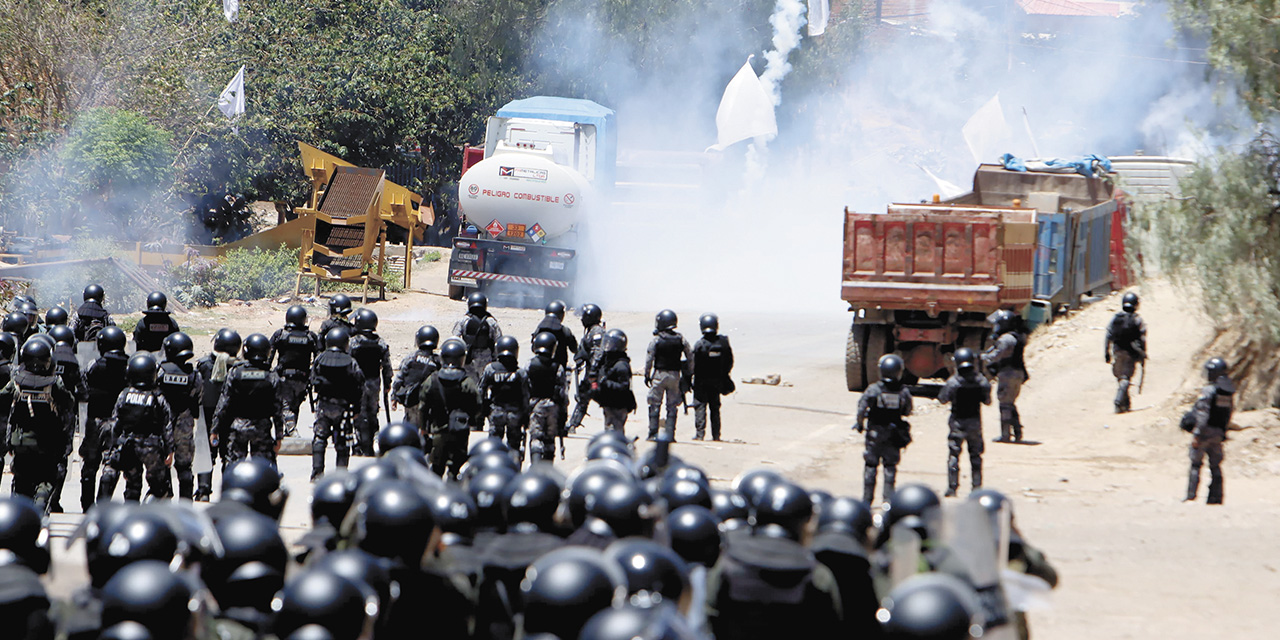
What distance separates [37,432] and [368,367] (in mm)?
2851

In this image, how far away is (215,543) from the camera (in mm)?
4488

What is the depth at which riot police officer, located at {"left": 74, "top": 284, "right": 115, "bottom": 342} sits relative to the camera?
12.4 m

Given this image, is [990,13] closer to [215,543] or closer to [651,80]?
[651,80]

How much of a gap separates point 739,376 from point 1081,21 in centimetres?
4474

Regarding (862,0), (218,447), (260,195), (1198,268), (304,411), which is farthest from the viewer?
(862,0)

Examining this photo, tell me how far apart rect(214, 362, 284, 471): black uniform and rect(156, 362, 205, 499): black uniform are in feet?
0.89

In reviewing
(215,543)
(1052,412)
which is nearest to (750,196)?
(1052,412)

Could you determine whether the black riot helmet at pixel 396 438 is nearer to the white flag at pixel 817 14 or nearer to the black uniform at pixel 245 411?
the black uniform at pixel 245 411

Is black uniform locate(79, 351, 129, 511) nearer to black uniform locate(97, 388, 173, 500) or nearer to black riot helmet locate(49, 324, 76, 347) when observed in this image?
black uniform locate(97, 388, 173, 500)

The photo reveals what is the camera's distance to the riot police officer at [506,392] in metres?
10.6

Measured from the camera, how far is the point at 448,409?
33.3 ft

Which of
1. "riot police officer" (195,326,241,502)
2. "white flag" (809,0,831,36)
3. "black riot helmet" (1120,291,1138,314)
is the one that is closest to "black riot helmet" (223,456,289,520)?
"riot police officer" (195,326,241,502)

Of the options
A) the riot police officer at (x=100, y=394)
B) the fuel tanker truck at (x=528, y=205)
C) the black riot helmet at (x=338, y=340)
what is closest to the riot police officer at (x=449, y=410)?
the black riot helmet at (x=338, y=340)

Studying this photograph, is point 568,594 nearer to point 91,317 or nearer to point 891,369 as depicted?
point 891,369
